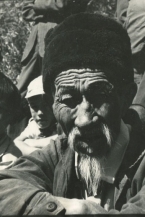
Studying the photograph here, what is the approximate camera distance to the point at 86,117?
3.20 metres

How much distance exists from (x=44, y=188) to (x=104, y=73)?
0.66 metres

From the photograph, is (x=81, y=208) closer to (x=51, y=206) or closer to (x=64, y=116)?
(x=51, y=206)

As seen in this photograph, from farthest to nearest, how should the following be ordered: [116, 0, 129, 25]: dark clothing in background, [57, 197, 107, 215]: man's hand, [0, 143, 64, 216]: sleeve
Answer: [116, 0, 129, 25]: dark clothing in background
[0, 143, 64, 216]: sleeve
[57, 197, 107, 215]: man's hand

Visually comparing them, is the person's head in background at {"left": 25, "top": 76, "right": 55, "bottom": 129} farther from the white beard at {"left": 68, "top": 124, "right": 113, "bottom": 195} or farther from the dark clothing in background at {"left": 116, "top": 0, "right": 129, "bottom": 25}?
the white beard at {"left": 68, "top": 124, "right": 113, "bottom": 195}

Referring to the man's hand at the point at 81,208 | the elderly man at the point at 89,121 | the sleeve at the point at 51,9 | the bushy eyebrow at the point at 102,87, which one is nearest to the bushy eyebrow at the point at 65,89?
the elderly man at the point at 89,121

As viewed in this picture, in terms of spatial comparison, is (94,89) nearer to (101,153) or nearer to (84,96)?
(84,96)

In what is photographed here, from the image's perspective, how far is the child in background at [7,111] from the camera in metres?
5.49

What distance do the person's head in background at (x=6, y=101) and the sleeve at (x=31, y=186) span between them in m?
2.21

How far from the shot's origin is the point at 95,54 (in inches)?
129

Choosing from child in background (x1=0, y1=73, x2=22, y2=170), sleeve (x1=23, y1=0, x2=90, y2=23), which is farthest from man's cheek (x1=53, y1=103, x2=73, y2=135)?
sleeve (x1=23, y1=0, x2=90, y2=23)

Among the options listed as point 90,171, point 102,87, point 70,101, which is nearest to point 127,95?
point 102,87

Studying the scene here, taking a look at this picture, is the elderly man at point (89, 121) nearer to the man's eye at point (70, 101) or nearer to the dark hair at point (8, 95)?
the man's eye at point (70, 101)

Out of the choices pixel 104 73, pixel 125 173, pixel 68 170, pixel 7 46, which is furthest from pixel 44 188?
pixel 7 46

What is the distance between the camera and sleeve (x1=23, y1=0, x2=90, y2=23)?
21.1 ft
